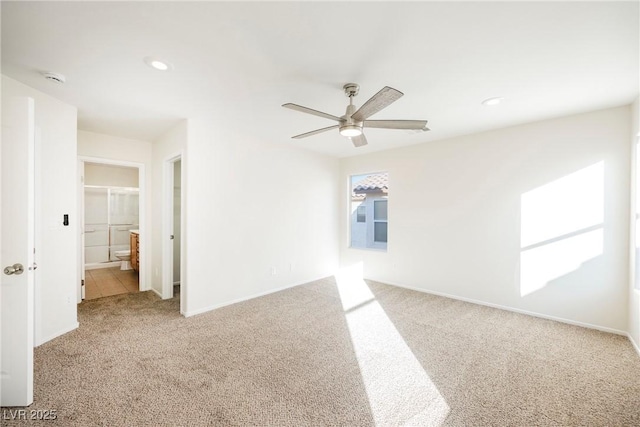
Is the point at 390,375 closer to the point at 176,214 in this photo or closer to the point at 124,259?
the point at 176,214

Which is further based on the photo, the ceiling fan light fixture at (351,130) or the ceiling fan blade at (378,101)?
the ceiling fan light fixture at (351,130)

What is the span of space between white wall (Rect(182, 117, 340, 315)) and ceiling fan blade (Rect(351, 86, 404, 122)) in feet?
6.63

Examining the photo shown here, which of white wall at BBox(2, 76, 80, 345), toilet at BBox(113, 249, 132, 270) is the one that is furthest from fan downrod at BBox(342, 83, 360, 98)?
toilet at BBox(113, 249, 132, 270)

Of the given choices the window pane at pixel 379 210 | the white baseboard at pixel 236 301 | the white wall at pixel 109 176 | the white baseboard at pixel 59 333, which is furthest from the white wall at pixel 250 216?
the white wall at pixel 109 176

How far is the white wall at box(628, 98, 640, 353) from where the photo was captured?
264cm

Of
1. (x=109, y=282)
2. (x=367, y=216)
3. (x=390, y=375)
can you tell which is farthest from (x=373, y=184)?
(x=109, y=282)

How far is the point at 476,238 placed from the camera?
153 inches

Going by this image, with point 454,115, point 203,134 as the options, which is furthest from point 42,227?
point 454,115

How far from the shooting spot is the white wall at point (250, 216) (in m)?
3.44

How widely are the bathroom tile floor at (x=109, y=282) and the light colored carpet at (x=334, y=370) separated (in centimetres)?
101

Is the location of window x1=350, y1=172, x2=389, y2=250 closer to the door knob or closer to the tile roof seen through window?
the tile roof seen through window

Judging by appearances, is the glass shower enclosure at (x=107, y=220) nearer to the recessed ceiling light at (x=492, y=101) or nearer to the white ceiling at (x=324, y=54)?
the white ceiling at (x=324, y=54)

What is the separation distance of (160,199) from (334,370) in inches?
136

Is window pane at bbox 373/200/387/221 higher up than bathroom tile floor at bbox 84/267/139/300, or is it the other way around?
window pane at bbox 373/200/387/221
